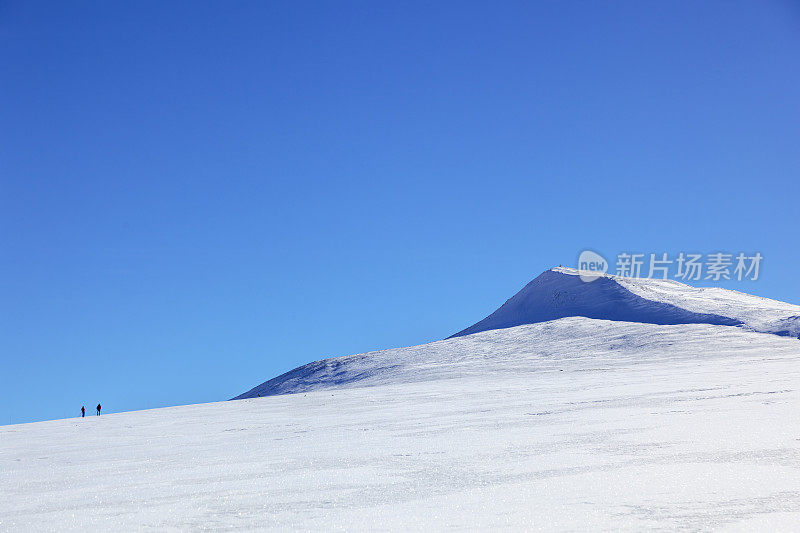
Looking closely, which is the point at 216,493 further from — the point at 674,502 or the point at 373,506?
the point at 674,502

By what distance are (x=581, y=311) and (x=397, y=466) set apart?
48.4m

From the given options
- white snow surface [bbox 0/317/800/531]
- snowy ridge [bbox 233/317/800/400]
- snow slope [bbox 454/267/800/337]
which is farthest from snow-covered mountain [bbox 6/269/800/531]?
snow slope [bbox 454/267/800/337]

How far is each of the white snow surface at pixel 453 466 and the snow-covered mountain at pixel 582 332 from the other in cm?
1825

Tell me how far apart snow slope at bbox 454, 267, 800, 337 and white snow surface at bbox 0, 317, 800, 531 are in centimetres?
2590

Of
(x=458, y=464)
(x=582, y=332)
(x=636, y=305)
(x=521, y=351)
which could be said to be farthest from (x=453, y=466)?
(x=636, y=305)

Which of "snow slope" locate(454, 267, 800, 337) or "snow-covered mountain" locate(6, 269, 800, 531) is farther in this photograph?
"snow slope" locate(454, 267, 800, 337)

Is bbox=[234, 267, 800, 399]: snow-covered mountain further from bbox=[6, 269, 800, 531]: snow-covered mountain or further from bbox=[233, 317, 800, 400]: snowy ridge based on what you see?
bbox=[6, 269, 800, 531]: snow-covered mountain

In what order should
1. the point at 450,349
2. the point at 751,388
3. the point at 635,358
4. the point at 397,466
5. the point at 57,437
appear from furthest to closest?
the point at 450,349 < the point at 635,358 < the point at 57,437 < the point at 751,388 < the point at 397,466

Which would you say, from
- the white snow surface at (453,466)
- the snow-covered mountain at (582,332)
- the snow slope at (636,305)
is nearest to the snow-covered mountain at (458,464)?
the white snow surface at (453,466)

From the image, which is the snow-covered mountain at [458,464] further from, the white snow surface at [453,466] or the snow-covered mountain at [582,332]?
the snow-covered mountain at [582,332]

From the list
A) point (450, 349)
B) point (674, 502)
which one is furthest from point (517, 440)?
point (450, 349)

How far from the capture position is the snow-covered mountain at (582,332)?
40.7m

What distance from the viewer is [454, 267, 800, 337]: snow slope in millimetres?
45406

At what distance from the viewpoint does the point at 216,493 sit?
28.7 feet
